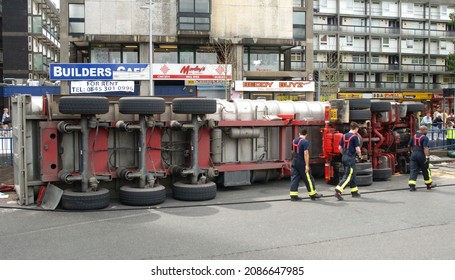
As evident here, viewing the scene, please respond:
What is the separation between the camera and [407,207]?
9.44 meters

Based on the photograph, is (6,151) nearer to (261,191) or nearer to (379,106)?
(261,191)

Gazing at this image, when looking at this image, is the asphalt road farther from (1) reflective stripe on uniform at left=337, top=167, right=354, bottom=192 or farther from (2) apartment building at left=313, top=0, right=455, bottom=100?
(2) apartment building at left=313, top=0, right=455, bottom=100

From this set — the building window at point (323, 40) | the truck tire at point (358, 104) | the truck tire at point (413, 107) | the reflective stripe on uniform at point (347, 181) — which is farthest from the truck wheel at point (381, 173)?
the building window at point (323, 40)

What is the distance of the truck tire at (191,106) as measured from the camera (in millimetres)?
10195

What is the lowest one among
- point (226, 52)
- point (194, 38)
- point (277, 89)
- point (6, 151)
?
point (6, 151)

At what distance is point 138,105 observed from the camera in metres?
9.58

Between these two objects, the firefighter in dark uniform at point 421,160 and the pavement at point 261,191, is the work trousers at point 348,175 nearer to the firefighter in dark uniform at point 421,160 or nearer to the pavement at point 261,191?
the pavement at point 261,191

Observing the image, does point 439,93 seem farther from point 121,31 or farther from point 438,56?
point 121,31

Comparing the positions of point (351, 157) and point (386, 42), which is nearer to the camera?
point (351, 157)

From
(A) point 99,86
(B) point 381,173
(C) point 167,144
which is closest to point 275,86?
(A) point 99,86

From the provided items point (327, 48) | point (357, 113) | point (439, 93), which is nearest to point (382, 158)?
point (357, 113)

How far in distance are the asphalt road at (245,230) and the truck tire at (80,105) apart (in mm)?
1972

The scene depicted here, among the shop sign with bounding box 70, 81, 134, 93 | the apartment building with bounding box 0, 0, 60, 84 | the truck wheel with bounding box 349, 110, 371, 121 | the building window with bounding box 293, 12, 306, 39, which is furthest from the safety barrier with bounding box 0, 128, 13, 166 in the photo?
the apartment building with bounding box 0, 0, 60, 84

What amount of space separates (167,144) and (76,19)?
29.2 meters
